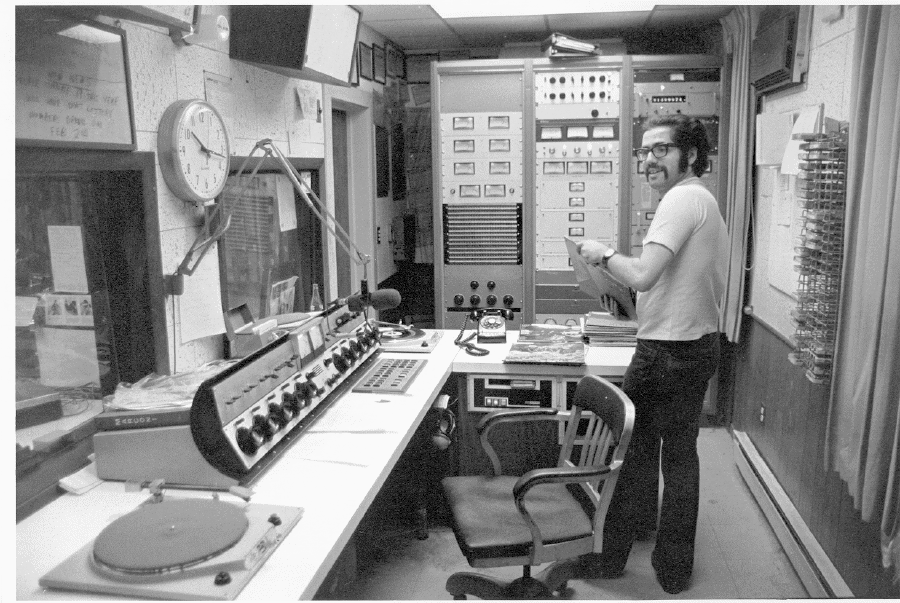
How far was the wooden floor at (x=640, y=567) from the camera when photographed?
2.56 metres

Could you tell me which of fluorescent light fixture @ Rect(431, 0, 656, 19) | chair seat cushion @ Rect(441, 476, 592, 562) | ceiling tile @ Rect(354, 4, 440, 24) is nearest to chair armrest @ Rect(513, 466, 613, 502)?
chair seat cushion @ Rect(441, 476, 592, 562)

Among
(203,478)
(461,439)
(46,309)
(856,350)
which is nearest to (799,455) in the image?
(856,350)

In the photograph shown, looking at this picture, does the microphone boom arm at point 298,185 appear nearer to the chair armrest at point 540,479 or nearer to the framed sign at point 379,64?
the chair armrest at point 540,479

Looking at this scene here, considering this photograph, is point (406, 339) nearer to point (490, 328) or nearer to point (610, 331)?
point (490, 328)

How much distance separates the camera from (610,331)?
2.96 metres

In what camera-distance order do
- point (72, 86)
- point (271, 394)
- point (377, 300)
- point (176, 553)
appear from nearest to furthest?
1. point (176, 553)
2. point (72, 86)
3. point (271, 394)
4. point (377, 300)

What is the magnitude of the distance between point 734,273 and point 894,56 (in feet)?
7.07

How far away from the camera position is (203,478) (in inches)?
65.8

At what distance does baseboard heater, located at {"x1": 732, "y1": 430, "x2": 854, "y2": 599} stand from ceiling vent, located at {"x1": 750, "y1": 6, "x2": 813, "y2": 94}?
5.47 feet

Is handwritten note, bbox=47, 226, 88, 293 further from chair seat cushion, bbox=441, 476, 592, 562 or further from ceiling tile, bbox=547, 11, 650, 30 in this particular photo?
ceiling tile, bbox=547, 11, 650, 30

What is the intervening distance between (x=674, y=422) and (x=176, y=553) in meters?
1.67

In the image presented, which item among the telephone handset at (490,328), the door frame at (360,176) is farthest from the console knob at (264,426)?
the door frame at (360,176)

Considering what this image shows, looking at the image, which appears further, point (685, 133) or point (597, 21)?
point (597, 21)

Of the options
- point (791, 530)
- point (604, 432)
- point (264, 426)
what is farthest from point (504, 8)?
point (791, 530)
